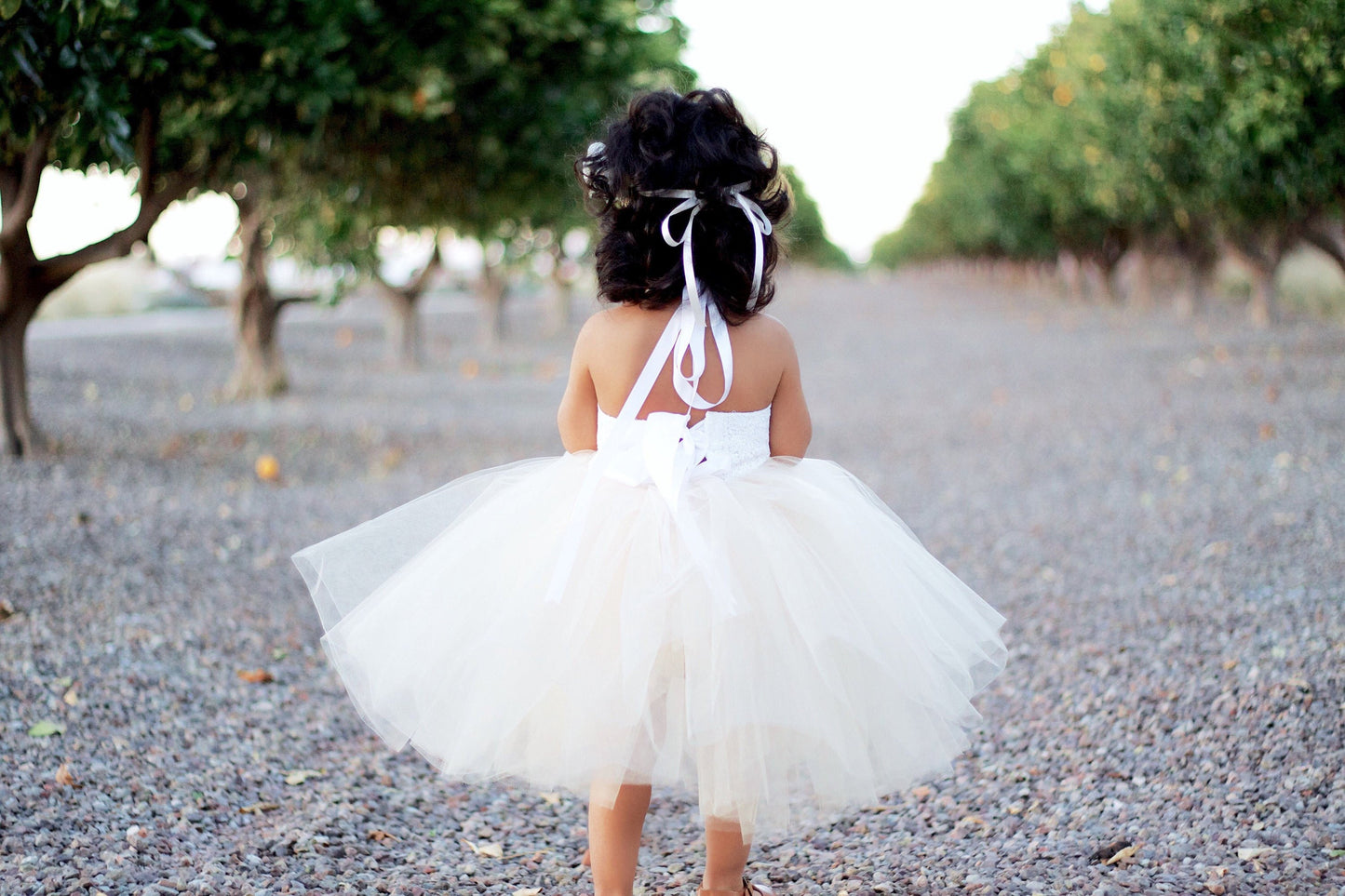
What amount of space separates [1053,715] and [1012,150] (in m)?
28.1

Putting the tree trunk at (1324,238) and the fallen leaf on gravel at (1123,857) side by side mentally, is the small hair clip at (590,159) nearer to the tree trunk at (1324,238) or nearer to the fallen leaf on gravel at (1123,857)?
the fallen leaf on gravel at (1123,857)

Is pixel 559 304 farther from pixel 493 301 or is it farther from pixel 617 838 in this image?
pixel 617 838

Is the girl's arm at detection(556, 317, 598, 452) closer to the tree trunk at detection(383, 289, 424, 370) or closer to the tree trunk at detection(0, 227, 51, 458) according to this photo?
the tree trunk at detection(0, 227, 51, 458)

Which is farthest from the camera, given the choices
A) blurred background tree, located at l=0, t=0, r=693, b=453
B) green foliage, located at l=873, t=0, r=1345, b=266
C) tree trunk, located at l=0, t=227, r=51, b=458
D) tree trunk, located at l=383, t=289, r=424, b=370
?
tree trunk, located at l=383, t=289, r=424, b=370

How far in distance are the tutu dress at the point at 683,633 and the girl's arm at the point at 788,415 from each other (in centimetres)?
4

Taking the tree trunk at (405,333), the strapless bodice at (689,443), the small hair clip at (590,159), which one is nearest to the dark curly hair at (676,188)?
the small hair clip at (590,159)

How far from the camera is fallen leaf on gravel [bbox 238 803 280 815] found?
3455mm

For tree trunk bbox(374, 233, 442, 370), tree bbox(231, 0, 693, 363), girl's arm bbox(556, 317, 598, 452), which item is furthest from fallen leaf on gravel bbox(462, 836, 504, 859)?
tree trunk bbox(374, 233, 442, 370)

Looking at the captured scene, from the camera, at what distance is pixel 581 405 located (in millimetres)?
2693

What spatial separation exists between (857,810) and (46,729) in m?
2.75

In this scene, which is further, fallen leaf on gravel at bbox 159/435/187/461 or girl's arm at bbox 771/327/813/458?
fallen leaf on gravel at bbox 159/435/187/461

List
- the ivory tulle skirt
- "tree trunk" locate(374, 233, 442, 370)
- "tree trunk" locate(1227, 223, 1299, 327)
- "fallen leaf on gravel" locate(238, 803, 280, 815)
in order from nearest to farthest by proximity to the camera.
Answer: the ivory tulle skirt
"fallen leaf on gravel" locate(238, 803, 280, 815)
"tree trunk" locate(374, 233, 442, 370)
"tree trunk" locate(1227, 223, 1299, 327)

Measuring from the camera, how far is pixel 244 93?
23.6 ft

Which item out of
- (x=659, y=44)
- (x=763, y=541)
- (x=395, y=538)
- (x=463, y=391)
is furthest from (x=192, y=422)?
(x=763, y=541)
